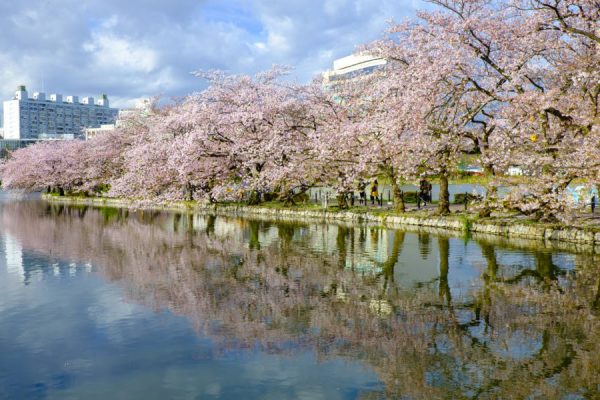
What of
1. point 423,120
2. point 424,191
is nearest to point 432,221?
point 423,120

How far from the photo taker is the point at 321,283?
508 inches

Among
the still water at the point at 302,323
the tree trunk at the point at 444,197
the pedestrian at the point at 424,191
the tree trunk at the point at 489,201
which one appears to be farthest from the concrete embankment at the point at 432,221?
the pedestrian at the point at 424,191

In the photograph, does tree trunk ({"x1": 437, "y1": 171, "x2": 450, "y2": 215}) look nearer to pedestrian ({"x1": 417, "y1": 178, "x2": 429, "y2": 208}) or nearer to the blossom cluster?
the blossom cluster

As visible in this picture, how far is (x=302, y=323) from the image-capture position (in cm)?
959

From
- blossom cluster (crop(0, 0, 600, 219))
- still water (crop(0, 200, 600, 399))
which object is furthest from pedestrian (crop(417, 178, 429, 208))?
still water (crop(0, 200, 600, 399))

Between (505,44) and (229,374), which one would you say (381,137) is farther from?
(229,374)

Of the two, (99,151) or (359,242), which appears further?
(99,151)

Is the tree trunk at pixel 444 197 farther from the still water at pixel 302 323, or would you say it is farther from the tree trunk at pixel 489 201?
the still water at pixel 302 323

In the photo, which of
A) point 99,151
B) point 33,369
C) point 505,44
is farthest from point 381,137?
point 99,151

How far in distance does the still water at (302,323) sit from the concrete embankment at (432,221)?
1914 mm

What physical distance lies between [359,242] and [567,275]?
26.9 ft

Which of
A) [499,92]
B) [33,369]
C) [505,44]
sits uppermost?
[505,44]

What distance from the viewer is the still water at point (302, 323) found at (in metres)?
7.00

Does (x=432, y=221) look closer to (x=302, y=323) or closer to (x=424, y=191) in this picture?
(x=424, y=191)
